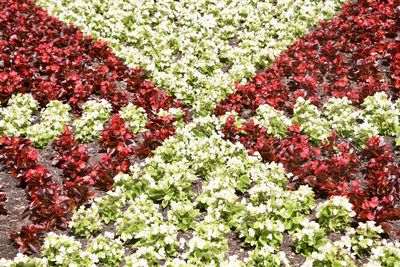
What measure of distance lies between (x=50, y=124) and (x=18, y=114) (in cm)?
60

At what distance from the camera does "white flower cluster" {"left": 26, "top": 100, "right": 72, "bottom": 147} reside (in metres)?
8.33

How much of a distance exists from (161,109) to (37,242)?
3436 millimetres

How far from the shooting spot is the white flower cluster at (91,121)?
27.8 feet

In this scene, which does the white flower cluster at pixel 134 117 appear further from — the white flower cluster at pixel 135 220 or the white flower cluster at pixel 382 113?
the white flower cluster at pixel 382 113

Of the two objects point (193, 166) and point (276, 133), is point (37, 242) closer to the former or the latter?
point (193, 166)

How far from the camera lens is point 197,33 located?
12.3 metres

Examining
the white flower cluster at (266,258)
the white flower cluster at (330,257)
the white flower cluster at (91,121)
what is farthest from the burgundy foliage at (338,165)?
the white flower cluster at (91,121)

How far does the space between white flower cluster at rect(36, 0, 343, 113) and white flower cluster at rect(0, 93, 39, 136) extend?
250cm

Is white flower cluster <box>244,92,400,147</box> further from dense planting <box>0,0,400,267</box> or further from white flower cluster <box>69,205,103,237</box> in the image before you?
white flower cluster <box>69,205,103,237</box>

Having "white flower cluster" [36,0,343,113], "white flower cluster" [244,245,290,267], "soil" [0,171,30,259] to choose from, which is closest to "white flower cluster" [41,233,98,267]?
"soil" [0,171,30,259]

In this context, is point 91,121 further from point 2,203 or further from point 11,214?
point 11,214

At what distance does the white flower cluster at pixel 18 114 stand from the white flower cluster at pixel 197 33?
2.50m

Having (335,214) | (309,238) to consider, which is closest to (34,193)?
(309,238)

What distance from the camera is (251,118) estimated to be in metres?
8.78
